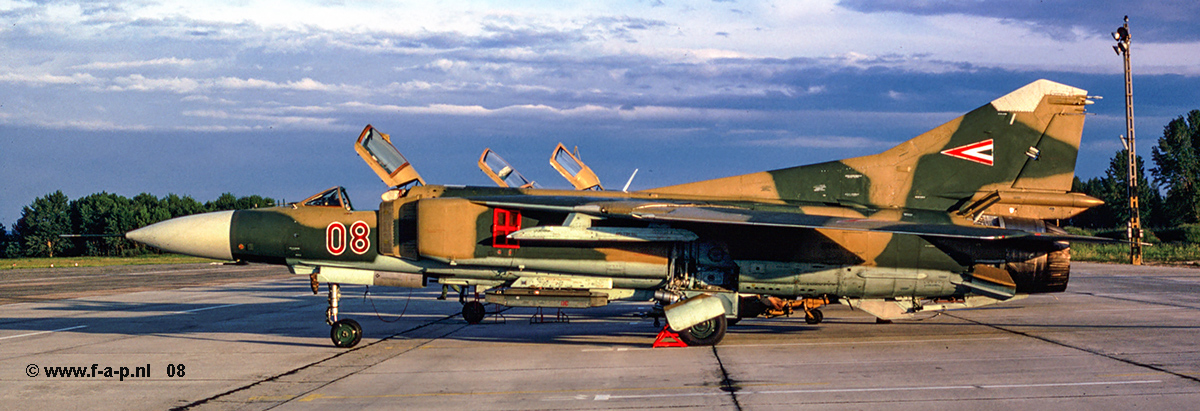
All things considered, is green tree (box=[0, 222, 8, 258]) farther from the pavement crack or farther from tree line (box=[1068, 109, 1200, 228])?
tree line (box=[1068, 109, 1200, 228])

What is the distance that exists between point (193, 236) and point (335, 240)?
92.6 inches

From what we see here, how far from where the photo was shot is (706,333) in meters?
12.9

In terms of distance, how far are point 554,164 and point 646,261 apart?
5151 millimetres

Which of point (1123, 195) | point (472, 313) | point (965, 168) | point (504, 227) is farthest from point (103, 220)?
point (1123, 195)

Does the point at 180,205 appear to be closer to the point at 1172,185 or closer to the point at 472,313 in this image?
the point at 472,313

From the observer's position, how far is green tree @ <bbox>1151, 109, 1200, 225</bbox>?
78062mm

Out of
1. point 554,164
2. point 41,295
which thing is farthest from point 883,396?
point 41,295

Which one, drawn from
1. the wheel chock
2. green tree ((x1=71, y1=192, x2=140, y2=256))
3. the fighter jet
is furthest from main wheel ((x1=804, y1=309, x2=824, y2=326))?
green tree ((x1=71, y1=192, x2=140, y2=256))

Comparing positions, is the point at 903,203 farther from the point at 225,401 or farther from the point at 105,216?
the point at 105,216

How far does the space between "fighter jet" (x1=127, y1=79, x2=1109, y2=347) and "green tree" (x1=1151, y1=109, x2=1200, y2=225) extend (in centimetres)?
8072

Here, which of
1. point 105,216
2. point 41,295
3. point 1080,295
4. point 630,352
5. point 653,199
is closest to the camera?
point 630,352

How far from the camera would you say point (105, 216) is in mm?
68750

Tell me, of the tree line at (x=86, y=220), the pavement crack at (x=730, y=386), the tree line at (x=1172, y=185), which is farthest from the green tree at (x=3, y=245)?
the tree line at (x=1172, y=185)

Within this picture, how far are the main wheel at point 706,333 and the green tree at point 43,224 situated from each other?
232 ft
